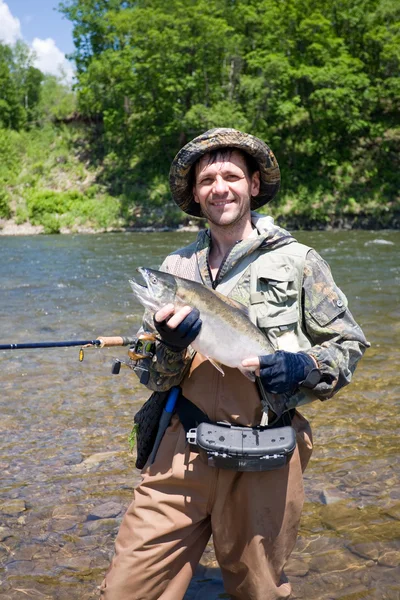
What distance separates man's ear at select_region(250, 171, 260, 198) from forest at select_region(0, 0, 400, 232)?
30.4 meters

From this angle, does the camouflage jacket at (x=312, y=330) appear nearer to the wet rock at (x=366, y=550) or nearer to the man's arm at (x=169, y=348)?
the man's arm at (x=169, y=348)

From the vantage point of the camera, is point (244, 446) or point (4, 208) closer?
point (244, 446)

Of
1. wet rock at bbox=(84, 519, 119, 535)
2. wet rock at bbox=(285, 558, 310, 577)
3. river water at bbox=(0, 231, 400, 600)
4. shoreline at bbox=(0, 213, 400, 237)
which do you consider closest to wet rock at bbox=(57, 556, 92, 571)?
river water at bbox=(0, 231, 400, 600)

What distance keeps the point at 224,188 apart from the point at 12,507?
9.29 feet

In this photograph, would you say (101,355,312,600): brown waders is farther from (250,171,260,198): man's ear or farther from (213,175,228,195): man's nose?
Answer: (250,171,260,198): man's ear

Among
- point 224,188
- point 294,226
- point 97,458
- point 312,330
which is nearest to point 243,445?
point 312,330

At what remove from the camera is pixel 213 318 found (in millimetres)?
2635

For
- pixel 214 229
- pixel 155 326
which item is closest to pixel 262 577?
pixel 155 326

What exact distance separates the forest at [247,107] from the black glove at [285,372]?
31.1 metres

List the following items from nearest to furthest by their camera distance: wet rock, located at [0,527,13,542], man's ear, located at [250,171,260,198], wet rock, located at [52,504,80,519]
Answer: man's ear, located at [250,171,260,198]
wet rock, located at [0,527,13,542]
wet rock, located at [52,504,80,519]

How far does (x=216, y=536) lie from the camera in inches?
104

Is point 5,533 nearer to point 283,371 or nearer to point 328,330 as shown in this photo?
point 283,371

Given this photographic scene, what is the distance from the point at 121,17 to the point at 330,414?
40.9 metres

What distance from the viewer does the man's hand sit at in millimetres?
2441
